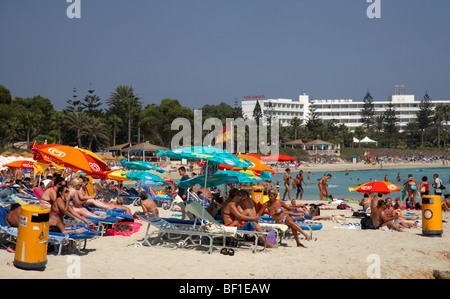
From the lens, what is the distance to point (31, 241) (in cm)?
527

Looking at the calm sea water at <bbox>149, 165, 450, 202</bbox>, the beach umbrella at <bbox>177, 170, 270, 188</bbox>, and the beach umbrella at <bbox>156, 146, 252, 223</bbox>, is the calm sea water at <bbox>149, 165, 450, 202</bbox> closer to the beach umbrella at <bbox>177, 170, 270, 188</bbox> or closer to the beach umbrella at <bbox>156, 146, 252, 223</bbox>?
the beach umbrella at <bbox>177, 170, 270, 188</bbox>

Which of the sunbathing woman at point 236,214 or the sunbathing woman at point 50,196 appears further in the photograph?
the sunbathing woman at point 236,214

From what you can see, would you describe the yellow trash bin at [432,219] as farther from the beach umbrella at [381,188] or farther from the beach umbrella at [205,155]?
the beach umbrella at [205,155]

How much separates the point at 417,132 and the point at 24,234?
3562 inches

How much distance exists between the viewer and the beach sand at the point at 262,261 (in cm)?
555

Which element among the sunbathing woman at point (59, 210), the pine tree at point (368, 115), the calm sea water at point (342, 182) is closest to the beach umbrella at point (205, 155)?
the sunbathing woman at point (59, 210)

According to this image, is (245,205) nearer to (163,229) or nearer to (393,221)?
(163,229)

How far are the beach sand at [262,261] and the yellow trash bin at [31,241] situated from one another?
124 millimetres

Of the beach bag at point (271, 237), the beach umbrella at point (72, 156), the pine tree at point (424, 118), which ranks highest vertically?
the pine tree at point (424, 118)

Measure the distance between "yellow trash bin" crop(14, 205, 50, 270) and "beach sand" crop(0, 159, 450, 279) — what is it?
0.12m

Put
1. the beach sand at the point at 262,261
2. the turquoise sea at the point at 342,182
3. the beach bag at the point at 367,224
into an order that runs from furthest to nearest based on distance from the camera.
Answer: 1. the turquoise sea at the point at 342,182
2. the beach bag at the point at 367,224
3. the beach sand at the point at 262,261
